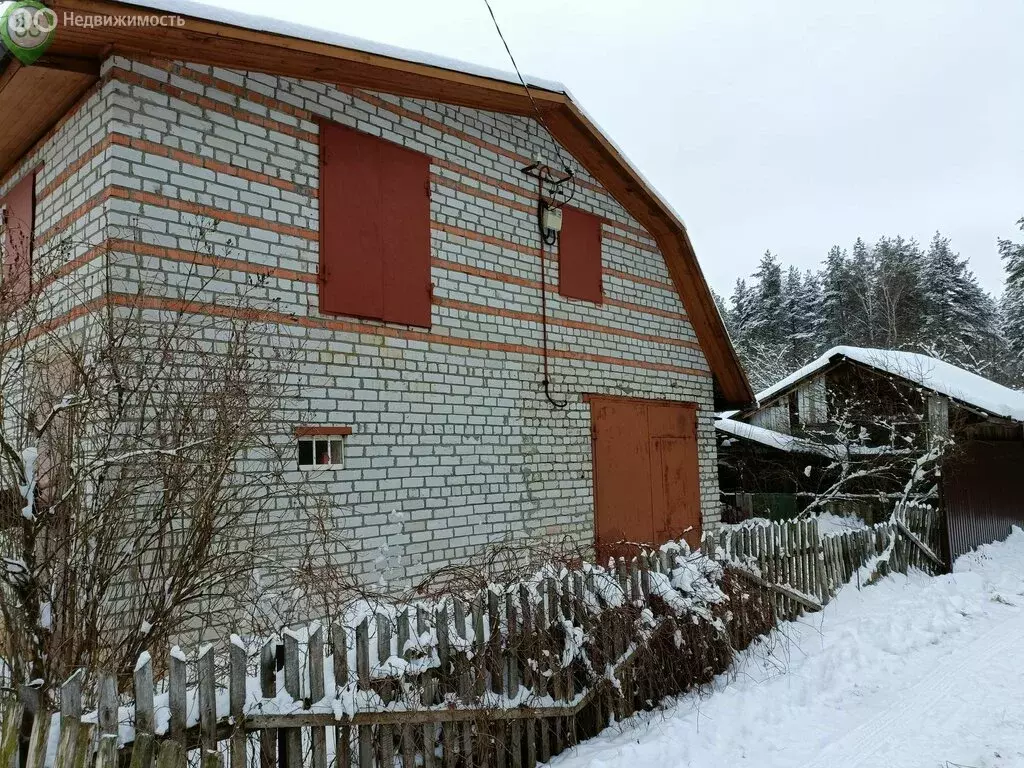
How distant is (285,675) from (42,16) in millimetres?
4752

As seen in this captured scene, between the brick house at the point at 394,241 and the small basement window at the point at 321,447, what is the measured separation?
0.07ft

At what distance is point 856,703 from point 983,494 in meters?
9.58

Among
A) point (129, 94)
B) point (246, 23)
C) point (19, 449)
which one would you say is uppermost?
point (246, 23)

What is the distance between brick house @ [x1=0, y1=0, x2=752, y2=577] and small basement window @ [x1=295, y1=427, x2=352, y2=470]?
0.8 inches

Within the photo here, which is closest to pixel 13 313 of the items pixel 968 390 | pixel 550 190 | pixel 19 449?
pixel 19 449

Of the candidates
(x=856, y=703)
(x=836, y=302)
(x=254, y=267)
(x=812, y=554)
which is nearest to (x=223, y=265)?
(x=254, y=267)

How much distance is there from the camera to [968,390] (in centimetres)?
1334

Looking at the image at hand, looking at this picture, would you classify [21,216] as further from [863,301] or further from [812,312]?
[812,312]

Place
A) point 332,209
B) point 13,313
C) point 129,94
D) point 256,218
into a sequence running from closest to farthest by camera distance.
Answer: point 13,313, point 129,94, point 256,218, point 332,209

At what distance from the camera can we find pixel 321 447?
612 centimetres

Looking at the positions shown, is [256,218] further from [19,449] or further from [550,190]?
[550,190]

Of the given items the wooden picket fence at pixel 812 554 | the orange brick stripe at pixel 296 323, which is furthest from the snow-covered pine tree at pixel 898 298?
the orange brick stripe at pixel 296 323

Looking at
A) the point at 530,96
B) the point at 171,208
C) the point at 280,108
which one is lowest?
the point at 171,208

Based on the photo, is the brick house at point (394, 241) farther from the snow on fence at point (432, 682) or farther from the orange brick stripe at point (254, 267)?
the snow on fence at point (432, 682)
